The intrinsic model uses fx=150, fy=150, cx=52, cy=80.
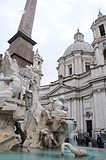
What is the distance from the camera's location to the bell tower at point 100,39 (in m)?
25.4

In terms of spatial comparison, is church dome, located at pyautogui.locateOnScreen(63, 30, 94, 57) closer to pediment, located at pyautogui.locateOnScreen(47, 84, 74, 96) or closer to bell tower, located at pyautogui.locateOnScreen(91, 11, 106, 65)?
bell tower, located at pyautogui.locateOnScreen(91, 11, 106, 65)

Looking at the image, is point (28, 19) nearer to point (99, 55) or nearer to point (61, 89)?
point (99, 55)

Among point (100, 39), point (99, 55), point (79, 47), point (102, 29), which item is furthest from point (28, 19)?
point (79, 47)

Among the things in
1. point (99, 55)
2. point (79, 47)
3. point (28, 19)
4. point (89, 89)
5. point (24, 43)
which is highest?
point (79, 47)

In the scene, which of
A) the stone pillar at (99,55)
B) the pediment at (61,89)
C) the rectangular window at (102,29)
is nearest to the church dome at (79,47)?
the rectangular window at (102,29)

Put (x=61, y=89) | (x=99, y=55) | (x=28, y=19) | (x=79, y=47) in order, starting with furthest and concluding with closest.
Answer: (x=79, y=47) < (x=61, y=89) < (x=99, y=55) < (x=28, y=19)

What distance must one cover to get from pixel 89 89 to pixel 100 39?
360 inches

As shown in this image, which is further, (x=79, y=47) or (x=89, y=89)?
(x=79, y=47)

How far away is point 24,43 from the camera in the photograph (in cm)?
844

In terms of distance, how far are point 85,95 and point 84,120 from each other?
4.25 metres

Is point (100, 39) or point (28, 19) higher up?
point (100, 39)

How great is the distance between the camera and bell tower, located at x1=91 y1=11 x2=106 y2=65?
25436mm

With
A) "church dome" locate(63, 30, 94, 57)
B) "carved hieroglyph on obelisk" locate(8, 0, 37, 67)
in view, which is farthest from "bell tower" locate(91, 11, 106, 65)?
"carved hieroglyph on obelisk" locate(8, 0, 37, 67)

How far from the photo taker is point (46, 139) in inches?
236
